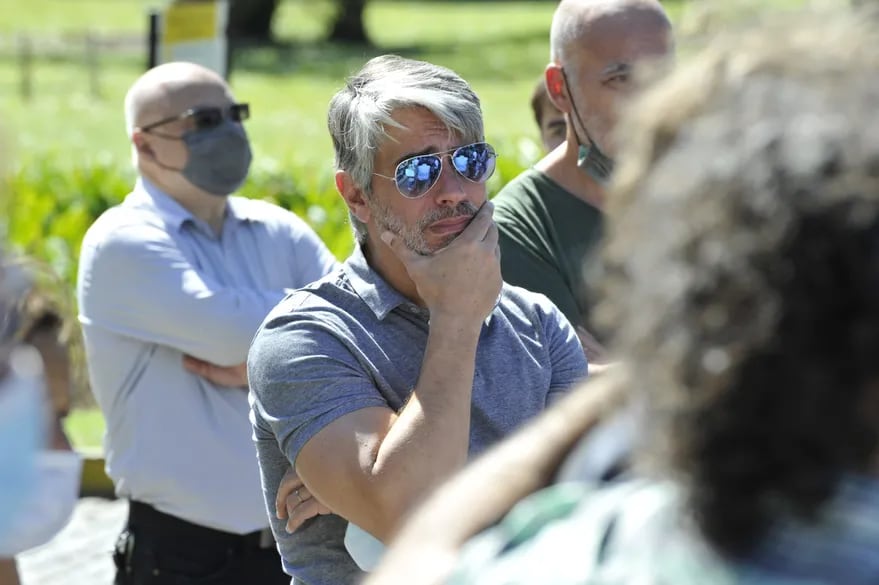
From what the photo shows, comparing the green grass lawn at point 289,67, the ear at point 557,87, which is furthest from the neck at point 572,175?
the green grass lawn at point 289,67

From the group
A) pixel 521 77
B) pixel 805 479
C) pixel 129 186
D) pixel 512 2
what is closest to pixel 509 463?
pixel 805 479

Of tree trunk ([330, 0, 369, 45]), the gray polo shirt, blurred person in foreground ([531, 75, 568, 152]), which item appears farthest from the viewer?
tree trunk ([330, 0, 369, 45])

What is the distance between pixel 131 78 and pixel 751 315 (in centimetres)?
2952

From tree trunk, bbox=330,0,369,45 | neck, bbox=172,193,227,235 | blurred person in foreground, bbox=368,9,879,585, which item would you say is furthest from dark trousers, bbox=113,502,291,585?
tree trunk, bbox=330,0,369,45

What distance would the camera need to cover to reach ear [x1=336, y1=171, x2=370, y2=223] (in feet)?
10.1

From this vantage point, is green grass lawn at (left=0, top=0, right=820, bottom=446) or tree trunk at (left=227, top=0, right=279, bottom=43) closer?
green grass lawn at (left=0, top=0, right=820, bottom=446)

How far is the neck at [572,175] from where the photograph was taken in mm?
4008

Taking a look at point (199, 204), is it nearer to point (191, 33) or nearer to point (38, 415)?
point (38, 415)

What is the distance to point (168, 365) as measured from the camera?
442 centimetres

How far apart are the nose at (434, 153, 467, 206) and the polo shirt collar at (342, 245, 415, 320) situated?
0.21 m

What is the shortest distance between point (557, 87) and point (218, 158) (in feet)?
4.19

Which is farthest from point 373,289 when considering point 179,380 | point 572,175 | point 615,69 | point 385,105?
point 179,380

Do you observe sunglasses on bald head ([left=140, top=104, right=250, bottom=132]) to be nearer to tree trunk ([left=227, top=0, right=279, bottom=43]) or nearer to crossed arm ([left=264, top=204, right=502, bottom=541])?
crossed arm ([left=264, top=204, right=502, bottom=541])

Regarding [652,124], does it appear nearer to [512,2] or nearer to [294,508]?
[294,508]
